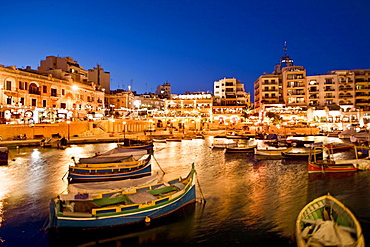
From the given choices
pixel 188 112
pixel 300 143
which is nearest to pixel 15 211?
pixel 300 143

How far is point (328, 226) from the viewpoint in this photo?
9930 millimetres

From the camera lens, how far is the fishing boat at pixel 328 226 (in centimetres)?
925

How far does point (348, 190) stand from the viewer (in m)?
19.2

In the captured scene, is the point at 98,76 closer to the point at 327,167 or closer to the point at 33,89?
the point at 33,89

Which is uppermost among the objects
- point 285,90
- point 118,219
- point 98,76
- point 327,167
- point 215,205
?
point 98,76

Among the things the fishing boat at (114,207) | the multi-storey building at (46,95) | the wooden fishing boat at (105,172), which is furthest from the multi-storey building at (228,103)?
the fishing boat at (114,207)

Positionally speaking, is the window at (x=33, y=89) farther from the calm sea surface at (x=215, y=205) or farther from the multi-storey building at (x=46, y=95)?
the calm sea surface at (x=215, y=205)

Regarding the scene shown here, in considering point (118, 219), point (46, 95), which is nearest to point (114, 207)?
point (118, 219)

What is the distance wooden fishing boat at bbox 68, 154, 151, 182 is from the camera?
20.5 meters

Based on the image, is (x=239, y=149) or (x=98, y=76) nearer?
(x=239, y=149)

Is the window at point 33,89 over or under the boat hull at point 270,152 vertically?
over

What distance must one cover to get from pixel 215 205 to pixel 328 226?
23.3 ft

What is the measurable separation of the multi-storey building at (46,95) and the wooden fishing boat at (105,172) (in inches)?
1197

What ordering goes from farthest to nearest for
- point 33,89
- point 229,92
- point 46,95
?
point 229,92, point 46,95, point 33,89
